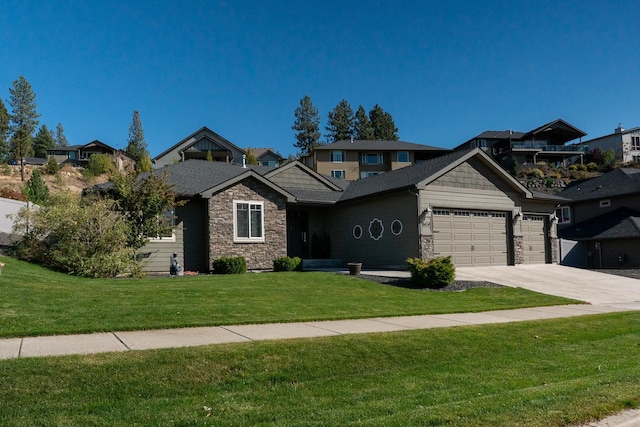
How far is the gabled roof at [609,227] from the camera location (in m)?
27.0

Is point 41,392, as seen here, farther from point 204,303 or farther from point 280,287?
point 280,287

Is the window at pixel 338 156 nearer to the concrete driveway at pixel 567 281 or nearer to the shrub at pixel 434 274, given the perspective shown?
the concrete driveway at pixel 567 281

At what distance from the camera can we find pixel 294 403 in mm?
5262

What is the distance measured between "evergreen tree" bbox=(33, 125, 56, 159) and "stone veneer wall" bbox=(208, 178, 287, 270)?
74119 mm

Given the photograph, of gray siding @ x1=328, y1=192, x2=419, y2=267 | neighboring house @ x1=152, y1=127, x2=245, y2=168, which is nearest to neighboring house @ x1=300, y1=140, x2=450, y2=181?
neighboring house @ x1=152, y1=127, x2=245, y2=168

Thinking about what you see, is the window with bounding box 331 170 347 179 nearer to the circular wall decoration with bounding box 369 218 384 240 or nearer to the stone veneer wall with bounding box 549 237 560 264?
the stone veneer wall with bounding box 549 237 560 264

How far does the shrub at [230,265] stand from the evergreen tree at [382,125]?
6115 cm

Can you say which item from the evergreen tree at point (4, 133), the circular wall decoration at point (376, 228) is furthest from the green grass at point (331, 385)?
the evergreen tree at point (4, 133)

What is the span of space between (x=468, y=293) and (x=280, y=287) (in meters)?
5.57

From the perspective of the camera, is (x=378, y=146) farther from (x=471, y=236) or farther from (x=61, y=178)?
(x=471, y=236)

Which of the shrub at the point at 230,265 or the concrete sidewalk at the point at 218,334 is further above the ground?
the shrub at the point at 230,265

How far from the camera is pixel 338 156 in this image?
57.1 metres

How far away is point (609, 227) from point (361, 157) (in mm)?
32499

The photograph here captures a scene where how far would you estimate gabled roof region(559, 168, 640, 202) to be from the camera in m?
30.2
